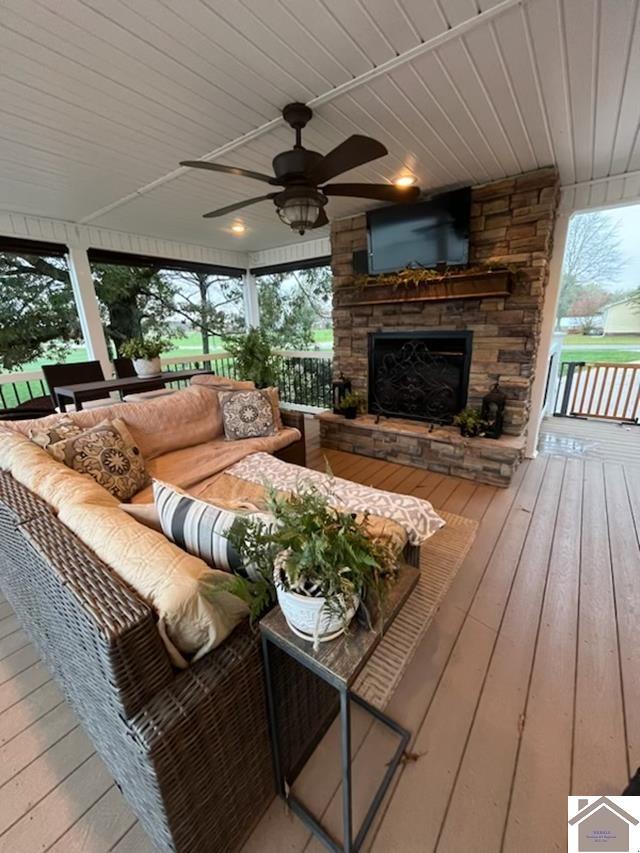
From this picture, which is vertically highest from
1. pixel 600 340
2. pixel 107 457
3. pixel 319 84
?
pixel 319 84

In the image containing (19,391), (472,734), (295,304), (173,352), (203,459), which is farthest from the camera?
(295,304)

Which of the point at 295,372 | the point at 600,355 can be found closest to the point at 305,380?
the point at 295,372

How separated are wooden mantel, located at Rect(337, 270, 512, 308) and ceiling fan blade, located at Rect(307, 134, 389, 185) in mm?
1615

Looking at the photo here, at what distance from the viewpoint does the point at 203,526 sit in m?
1.06

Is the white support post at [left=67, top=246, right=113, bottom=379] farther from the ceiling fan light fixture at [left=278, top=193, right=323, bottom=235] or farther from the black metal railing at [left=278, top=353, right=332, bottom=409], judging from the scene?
the ceiling fan light fixture at [left=278, top=193, right=323, bottom=235]

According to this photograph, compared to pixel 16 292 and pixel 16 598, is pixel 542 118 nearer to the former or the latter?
→ pixel 16 598

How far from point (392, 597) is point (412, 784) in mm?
706

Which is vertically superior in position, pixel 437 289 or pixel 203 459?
pixel 437 289

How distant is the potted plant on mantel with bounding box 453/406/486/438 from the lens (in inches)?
121

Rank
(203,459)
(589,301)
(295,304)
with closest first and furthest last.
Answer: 1. (203,459)
2. (589,301)
3. (295,304)

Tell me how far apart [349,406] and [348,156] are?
7.94 feet

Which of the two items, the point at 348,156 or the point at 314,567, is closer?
the point at 314,567

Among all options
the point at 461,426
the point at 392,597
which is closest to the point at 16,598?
the point at 392,597

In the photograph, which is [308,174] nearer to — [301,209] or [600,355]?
[301,209]
